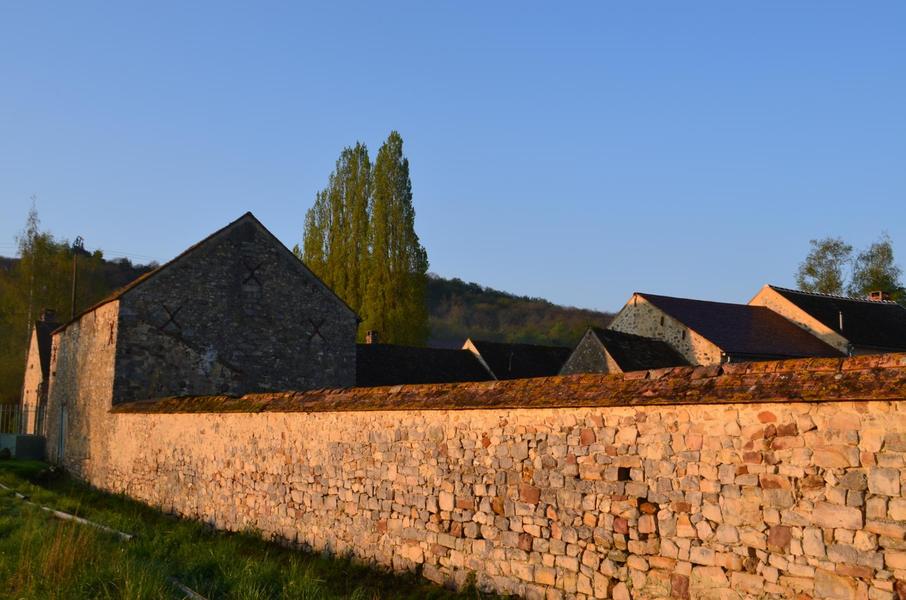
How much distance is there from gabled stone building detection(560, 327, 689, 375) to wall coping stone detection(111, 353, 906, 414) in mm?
20087

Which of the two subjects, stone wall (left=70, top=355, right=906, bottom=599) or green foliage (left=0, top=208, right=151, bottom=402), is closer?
stone wall (left=70, top=355, right=906, bottom=599)

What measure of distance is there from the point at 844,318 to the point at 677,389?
33717mm

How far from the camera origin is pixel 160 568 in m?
8.33

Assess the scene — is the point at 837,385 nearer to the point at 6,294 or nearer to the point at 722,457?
Answer: the point at 722,457

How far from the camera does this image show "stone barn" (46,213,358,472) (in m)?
20.9

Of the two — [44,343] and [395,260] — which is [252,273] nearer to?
[44,343]

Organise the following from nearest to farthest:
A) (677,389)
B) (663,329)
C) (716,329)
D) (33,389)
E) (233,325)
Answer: (677,389) → (233,325) → (716,329) → (663,329) → (33,389)

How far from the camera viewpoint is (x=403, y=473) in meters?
9.85

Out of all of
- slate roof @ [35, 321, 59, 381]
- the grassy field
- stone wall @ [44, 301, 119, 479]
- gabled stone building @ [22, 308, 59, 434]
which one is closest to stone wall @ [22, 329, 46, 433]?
gabled stone building @ [22, 308, 59, 434]

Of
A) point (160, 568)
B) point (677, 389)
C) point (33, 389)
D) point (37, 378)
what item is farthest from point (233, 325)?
point (33, 389)

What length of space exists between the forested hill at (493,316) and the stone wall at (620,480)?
6981 centimetres

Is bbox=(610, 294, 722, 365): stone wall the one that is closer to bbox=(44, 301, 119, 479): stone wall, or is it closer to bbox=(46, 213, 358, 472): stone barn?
bbox=(46, 213, 358, 472): stone barn

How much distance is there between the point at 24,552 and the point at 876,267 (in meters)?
56.5

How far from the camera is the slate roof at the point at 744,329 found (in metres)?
31.7
